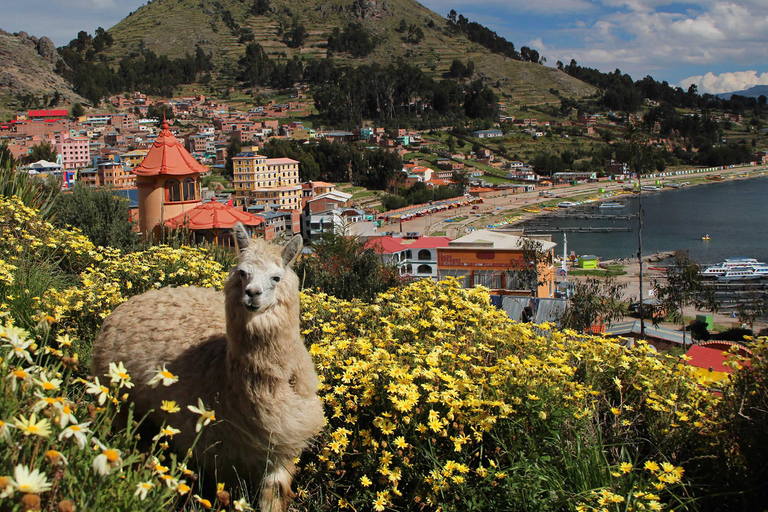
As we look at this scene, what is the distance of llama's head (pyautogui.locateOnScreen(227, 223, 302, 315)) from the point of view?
2133 mm

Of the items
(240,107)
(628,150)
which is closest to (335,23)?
(240,107)

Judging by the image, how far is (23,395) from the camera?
1.51 m

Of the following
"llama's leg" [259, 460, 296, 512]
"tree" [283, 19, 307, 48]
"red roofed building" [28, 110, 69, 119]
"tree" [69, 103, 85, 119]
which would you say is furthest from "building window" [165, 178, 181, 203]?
"tree" [283, 19, 307, 48]

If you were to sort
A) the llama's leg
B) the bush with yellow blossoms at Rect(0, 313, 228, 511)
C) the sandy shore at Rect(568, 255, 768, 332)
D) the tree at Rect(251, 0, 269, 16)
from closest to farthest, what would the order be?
1. the bush with yellow blossoms at Rect(0, 313, 228, 511)
2. the llama's leg
3. the sandy shore at Rect(568, 255, 768, 332)
4. the tree at Rect(251, 0, 269, 16)

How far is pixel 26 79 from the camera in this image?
8000cm

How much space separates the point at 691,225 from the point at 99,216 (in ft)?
154

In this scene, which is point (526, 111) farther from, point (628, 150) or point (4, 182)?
point (4, 182)

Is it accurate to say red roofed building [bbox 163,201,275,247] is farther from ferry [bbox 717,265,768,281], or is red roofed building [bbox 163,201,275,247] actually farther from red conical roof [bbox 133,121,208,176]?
ferry [bbox 717,265,768,281]

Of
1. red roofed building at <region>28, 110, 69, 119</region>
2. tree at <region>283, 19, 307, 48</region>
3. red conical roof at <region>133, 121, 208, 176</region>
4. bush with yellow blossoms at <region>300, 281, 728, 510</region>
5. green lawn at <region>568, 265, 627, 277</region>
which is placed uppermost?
tree at <region>283, 19, 307, 48</region>

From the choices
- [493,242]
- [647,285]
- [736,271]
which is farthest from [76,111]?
[736,271]

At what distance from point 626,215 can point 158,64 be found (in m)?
76.1

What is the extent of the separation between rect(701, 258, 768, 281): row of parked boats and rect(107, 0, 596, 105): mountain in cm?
7554

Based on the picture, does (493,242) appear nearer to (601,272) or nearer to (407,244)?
(407,244)

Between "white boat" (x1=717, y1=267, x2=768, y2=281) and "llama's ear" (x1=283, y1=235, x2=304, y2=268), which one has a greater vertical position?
"llama's ear" (x1=283, y1=235, x2=304, y2=268)
